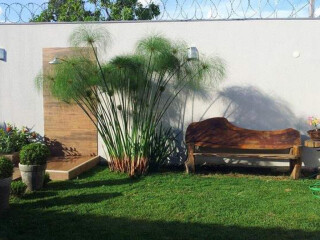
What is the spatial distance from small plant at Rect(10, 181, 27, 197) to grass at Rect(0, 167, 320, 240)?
9 centimetres

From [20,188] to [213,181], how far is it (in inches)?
121

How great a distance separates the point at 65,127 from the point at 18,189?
290 cm

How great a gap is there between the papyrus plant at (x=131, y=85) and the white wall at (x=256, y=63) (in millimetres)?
434

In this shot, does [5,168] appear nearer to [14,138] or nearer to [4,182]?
[4,182]

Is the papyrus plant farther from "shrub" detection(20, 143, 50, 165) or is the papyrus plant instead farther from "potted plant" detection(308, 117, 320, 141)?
"potted plant" detection(308, 117, 320, 141)

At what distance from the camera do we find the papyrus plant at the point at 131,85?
6844mm

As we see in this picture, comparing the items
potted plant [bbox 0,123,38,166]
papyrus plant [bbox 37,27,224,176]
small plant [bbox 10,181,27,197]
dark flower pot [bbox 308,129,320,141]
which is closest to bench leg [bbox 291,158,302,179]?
dark flower pot [bbox 308,129,320,141]

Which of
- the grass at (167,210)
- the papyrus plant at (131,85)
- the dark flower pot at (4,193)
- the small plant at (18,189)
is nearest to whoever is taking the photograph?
the grass at (167,210)

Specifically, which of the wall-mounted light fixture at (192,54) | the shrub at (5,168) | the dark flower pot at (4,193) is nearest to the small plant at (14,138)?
the shrub at (5,168)

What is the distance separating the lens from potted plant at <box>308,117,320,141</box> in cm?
700

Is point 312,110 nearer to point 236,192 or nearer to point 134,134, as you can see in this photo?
point 236,192

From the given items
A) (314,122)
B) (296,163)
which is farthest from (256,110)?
(296,163)

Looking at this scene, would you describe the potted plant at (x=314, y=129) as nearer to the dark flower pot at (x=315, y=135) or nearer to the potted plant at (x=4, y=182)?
the dark flower pot at (x=315, y=135)

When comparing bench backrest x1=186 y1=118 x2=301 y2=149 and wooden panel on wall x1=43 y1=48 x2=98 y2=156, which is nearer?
bench backrest x1=186 y1=118 x2=301 y2=149
